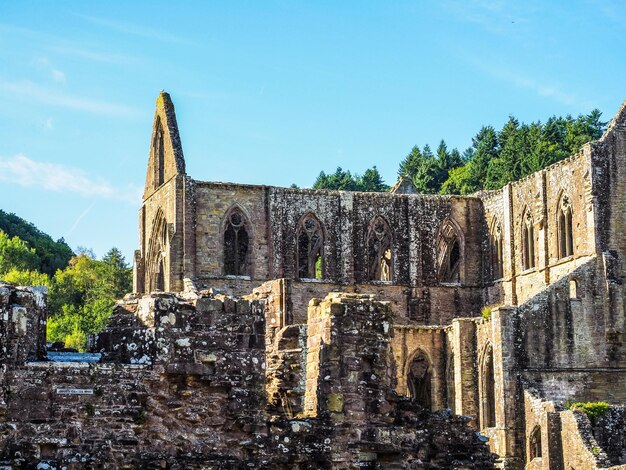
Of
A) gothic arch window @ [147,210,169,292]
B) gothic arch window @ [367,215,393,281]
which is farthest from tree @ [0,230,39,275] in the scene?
gothic arch window @ [367,215,393,281]

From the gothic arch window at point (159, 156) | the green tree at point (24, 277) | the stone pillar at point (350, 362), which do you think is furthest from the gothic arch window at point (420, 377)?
the green tree at point (24, 277)

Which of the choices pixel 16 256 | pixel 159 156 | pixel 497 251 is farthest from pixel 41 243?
pixel 497 251

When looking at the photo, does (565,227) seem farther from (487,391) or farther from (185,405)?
(185,405)

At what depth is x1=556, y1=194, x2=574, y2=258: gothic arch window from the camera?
5225cm

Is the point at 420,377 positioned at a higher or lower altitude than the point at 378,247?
lower

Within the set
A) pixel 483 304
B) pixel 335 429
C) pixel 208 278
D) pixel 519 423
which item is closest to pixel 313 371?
pixel 335 429

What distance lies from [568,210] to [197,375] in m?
34.6

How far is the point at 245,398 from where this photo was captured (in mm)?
19672

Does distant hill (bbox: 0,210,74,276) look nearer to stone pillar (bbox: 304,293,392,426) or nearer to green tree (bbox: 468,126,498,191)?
green tree (bbox: 468,126,498,191)

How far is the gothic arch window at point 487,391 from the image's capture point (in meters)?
49.3

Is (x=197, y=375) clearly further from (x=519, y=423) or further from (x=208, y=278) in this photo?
(x=208, y=278)

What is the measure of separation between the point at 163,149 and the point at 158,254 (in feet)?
13.5

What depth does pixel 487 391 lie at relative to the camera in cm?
4972

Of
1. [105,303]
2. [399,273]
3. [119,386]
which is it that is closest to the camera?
[119,386]
